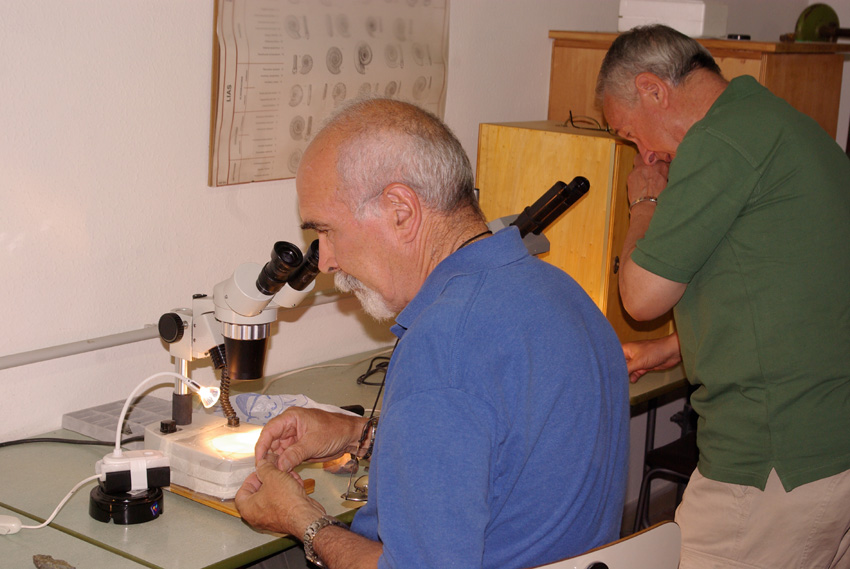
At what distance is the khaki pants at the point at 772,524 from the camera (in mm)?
1820

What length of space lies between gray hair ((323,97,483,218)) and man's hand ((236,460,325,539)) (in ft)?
1.63

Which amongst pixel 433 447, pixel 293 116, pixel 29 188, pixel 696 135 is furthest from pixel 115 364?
pixel 696 135

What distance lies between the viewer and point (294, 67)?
2254 millimetres

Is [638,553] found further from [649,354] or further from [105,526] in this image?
[649,354]

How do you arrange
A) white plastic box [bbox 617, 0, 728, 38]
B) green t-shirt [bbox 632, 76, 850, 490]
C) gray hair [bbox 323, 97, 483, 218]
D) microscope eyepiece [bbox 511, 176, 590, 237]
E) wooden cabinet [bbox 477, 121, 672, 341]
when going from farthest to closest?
white plastic box [bbox 617, 0, 728, 38], wooden cabinet [bbox 477, 121, 672, 341], microscope eyepiece [bbox 511, 176, 590, 237], green t-shirt [bbox 632, 76, 850, 490], gray hair [bbox 323, 97, 483, 218]

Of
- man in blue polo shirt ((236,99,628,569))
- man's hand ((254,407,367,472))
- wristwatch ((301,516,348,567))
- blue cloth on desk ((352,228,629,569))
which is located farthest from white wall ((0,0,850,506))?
blue cloth on desk ((352,228,629,569))

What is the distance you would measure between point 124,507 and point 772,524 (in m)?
1.31

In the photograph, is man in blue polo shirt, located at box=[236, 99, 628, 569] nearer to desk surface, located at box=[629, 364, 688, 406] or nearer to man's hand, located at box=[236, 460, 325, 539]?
man's hand, located at box=[236, 460, 325, 539]

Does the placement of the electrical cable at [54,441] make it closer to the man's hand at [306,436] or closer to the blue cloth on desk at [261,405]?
the blue cloth on desk at [261,405]

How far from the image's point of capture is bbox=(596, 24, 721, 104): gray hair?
2.02 metres

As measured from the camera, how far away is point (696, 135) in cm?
180

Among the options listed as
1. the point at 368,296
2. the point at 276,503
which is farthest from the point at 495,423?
the point at 276,503

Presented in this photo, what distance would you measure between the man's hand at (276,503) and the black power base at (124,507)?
0.52 ft

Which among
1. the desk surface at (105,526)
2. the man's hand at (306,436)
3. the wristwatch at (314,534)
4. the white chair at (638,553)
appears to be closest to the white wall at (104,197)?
the desk surface at (105,526)
